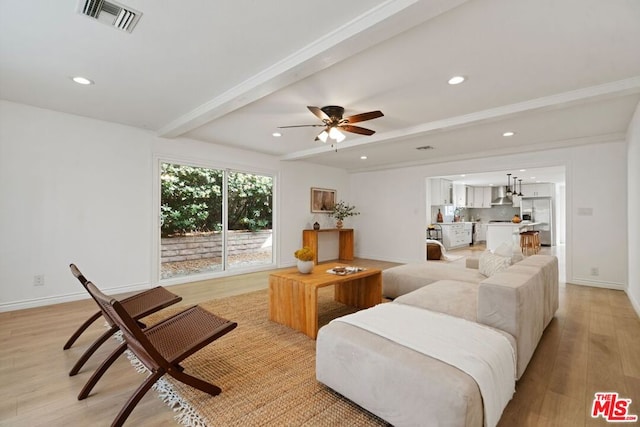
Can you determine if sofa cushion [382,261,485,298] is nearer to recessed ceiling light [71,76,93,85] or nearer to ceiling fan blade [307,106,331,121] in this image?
ceiling fan blade [307,106,331,121]

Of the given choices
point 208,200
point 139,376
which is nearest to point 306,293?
point 139,376

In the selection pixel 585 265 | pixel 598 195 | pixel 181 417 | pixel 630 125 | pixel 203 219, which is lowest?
pixel 181 417

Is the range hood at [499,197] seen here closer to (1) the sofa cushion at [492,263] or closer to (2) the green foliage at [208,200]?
(1) the sofa cushion at [492,263]

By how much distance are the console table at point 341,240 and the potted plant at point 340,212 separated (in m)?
0.27

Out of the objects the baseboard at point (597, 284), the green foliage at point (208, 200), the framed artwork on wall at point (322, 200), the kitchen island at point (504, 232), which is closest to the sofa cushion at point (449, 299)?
the baseboard at point (597, 284)

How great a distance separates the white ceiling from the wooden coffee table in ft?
6.06

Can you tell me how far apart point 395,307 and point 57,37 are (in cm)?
319

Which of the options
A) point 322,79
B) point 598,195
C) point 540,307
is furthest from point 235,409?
point 598,195

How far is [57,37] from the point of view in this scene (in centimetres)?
211

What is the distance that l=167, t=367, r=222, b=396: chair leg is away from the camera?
1.63 metres

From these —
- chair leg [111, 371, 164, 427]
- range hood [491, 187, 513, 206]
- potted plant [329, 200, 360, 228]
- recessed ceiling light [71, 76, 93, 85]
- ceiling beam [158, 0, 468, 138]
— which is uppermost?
recessed ceiling light [71, 76, 93, 85]

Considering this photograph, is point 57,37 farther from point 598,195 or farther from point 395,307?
point 598,195

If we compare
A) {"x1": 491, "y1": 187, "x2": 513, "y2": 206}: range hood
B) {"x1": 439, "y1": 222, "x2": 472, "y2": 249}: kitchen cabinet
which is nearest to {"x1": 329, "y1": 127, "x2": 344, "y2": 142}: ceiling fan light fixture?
{"x1": 439, "y1": 222, "x2": 472, "y2": 249}: kitchen cabinet

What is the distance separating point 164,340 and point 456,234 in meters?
9.25
